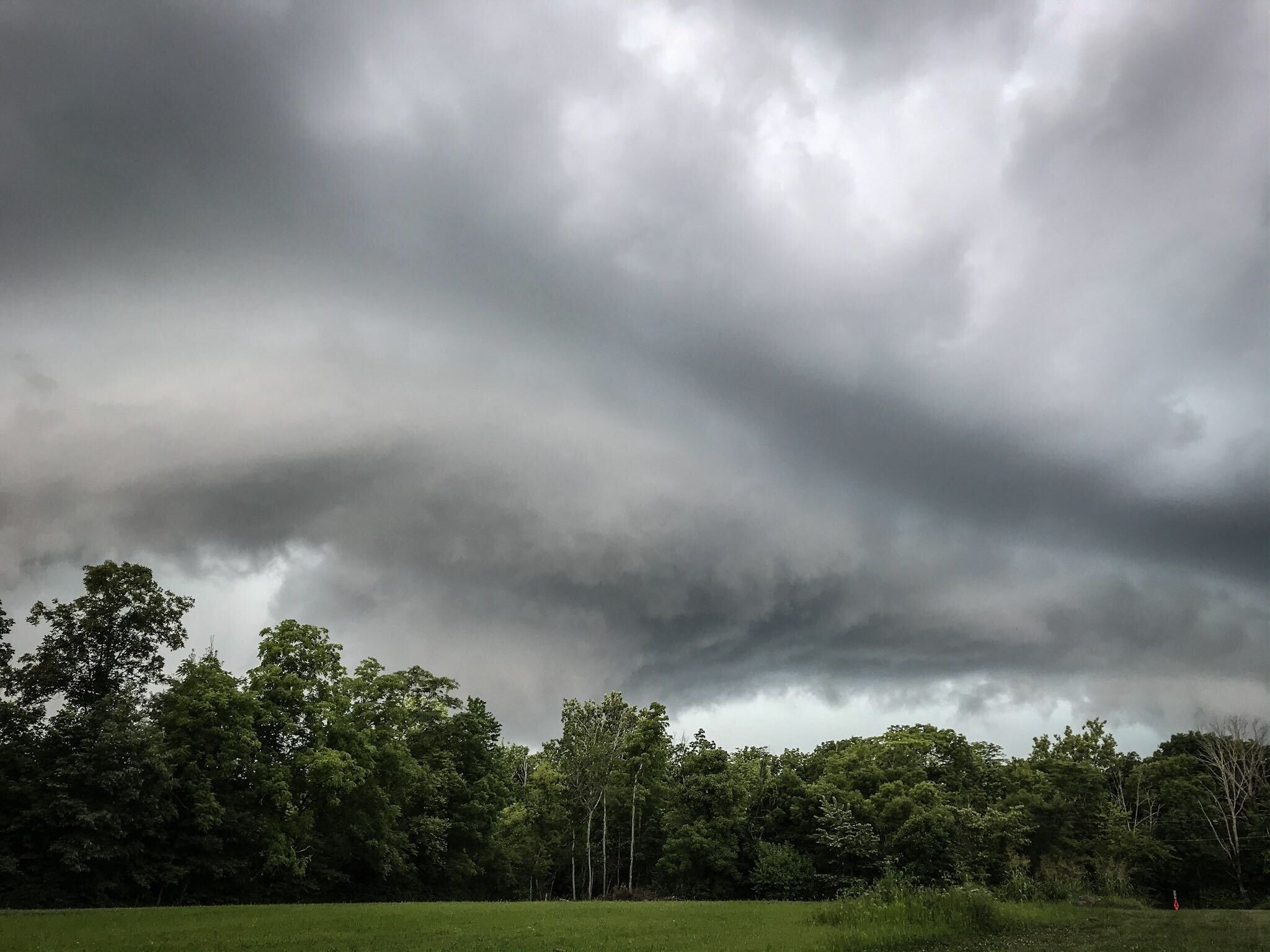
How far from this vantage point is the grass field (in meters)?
28.5

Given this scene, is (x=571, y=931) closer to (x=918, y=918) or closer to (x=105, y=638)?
(x=918, y=918)

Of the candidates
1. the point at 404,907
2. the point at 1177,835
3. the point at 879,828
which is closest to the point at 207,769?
the point at 404,907

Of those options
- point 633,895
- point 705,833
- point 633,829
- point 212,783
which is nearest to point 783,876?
point 705,833

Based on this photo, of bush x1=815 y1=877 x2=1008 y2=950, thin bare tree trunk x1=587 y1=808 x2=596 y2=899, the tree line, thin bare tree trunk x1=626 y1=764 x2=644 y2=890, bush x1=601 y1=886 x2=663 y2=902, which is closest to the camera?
bush x1=815 y1=877 x2=1008 y2=950

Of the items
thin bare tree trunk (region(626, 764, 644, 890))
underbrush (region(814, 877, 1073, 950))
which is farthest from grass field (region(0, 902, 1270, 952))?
thin bare tree trunk (region(626, 764, 644, 890))

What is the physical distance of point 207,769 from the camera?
5409cm

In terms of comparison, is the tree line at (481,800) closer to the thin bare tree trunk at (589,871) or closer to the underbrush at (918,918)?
the thin bare tree trunk at (589,871)

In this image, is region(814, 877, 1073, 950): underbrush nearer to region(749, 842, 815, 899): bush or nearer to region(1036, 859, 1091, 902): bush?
region(1036, 859, 1091, 902): bush

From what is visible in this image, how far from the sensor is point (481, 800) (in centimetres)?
7550

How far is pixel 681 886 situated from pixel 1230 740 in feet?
198

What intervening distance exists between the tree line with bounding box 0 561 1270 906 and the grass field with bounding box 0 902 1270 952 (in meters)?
8.70

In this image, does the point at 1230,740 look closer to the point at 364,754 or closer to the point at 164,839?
the point at 364,754

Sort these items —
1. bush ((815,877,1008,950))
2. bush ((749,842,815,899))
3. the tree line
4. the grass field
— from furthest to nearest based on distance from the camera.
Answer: bush ((749,842,815,899)) < the tree line < bush ((815,877,1008,950)) < the grass field

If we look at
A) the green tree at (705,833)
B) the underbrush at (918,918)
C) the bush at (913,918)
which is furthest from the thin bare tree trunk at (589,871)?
the bush at (913,918)
